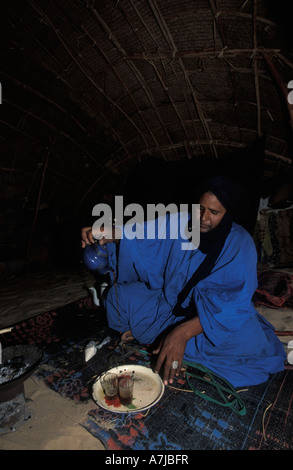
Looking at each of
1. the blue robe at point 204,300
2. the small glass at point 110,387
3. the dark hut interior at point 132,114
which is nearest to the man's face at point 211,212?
the blue robe at point 204,300

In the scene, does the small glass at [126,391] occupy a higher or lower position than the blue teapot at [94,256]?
lower

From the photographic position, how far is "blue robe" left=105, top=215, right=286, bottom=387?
6.31 ft

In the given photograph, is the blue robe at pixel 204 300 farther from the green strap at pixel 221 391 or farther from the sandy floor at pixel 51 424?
the sandy floor at pixel 51 424

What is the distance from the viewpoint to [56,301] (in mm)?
4273

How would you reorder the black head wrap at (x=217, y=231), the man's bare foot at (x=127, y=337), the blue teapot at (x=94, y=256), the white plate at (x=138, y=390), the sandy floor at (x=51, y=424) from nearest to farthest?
the sandy floor at (x=51, y=424)
the white plate at (x=138, y=390)
the black head wrap at (x=217, y=231)
the blue teapot at (x=94, y=256)
the man's bare foot at (x=127, y=337)

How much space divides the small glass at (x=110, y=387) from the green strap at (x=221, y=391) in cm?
64

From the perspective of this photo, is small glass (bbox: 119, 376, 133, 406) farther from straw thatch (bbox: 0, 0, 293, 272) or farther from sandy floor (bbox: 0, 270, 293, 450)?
straw thatch (bbox: 0, 0, 293, 272)

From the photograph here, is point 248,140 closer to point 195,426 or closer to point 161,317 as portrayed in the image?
point 161,317

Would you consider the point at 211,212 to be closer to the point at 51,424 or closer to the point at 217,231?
the point at 217,231

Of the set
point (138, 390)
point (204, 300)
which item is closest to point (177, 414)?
point (138, 390)

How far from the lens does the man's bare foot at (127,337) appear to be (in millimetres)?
2641

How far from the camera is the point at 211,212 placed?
2188 millimetres

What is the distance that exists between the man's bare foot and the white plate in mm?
590

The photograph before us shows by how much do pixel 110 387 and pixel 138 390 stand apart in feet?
0.81
